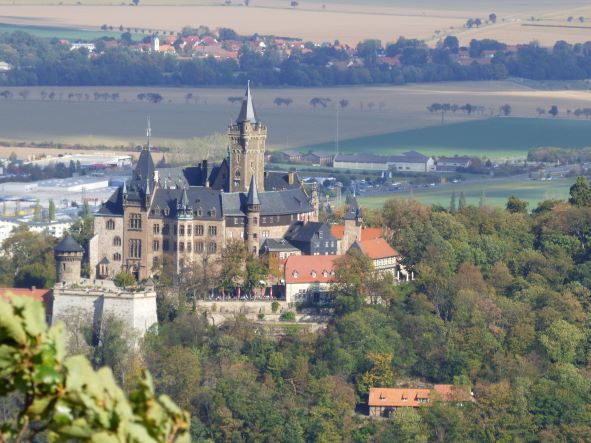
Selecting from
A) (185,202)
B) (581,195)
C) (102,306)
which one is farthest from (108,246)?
(581,195)

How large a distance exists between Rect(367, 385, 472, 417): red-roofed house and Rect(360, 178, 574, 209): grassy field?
39.9m

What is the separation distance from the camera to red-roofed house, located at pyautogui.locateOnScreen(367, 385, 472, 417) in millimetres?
55094

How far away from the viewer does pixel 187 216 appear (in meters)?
60.1

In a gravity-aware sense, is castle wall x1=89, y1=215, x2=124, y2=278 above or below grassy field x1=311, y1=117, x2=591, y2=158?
above

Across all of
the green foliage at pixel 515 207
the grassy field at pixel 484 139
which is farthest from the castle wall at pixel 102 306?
the grassy field at pixel 484 139

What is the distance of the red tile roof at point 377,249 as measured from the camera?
61.6 metres

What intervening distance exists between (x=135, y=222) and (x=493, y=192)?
51.3m

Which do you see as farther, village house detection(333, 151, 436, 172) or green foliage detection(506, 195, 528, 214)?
village house detection(333, 151, 436, 172)

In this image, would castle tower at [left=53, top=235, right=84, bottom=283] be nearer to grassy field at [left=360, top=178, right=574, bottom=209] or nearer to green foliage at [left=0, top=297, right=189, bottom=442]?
grassy field at [left=360, top=178, right=574, bottom=209]

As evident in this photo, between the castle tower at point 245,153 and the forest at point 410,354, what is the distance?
5010mm

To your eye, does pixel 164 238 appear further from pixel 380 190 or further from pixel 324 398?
pixel 380 190

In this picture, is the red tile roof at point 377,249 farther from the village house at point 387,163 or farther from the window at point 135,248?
the village house at point 387,163

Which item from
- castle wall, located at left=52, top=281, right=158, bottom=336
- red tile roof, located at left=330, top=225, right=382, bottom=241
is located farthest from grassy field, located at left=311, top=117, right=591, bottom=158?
castle wall, located at left=52, top=281, right=158, bottom=336

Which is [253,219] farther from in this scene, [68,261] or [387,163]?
[387,163]
